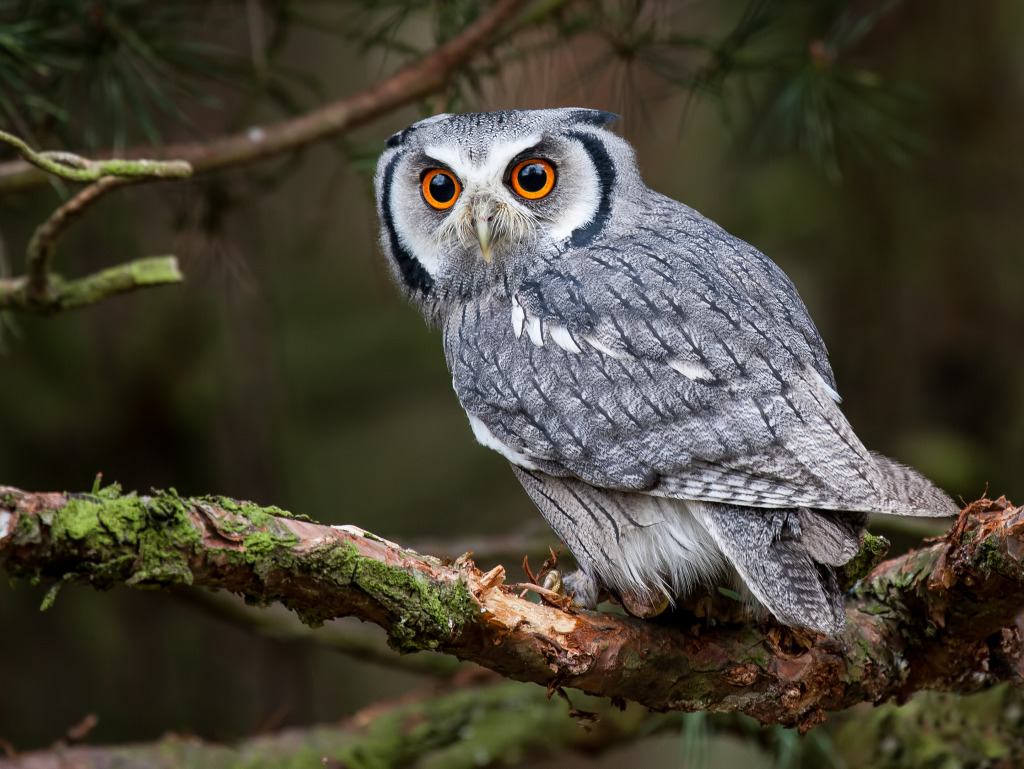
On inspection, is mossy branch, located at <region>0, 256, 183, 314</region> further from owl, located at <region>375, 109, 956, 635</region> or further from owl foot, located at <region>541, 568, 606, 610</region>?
owl foot, located at <region>541, 568, 606, 610</region>

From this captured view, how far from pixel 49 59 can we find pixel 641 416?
63.1 inches

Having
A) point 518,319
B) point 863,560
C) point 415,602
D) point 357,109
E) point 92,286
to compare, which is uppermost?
point 357,109

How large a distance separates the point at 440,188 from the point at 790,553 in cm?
104

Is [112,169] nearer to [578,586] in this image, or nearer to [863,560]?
[578,586]

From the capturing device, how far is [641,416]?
1745 mm

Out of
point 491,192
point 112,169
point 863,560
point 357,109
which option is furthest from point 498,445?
point 357,109

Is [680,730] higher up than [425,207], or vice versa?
[425,207]

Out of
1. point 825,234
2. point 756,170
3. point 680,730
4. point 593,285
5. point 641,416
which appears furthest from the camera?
point 756,170

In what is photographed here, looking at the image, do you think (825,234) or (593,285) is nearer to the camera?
(593,285)

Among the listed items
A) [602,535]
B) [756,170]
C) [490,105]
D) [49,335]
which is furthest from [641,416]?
[49,335]

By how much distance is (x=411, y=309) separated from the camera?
10.4ft

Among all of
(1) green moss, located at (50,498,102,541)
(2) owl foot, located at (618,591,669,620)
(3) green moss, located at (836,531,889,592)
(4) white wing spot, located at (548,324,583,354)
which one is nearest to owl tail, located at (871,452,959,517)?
(3) green moss, located at (836,531,889,592)

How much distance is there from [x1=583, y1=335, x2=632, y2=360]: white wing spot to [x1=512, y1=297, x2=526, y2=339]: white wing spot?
0.15m

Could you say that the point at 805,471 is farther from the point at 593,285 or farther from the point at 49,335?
the point at 49,335
